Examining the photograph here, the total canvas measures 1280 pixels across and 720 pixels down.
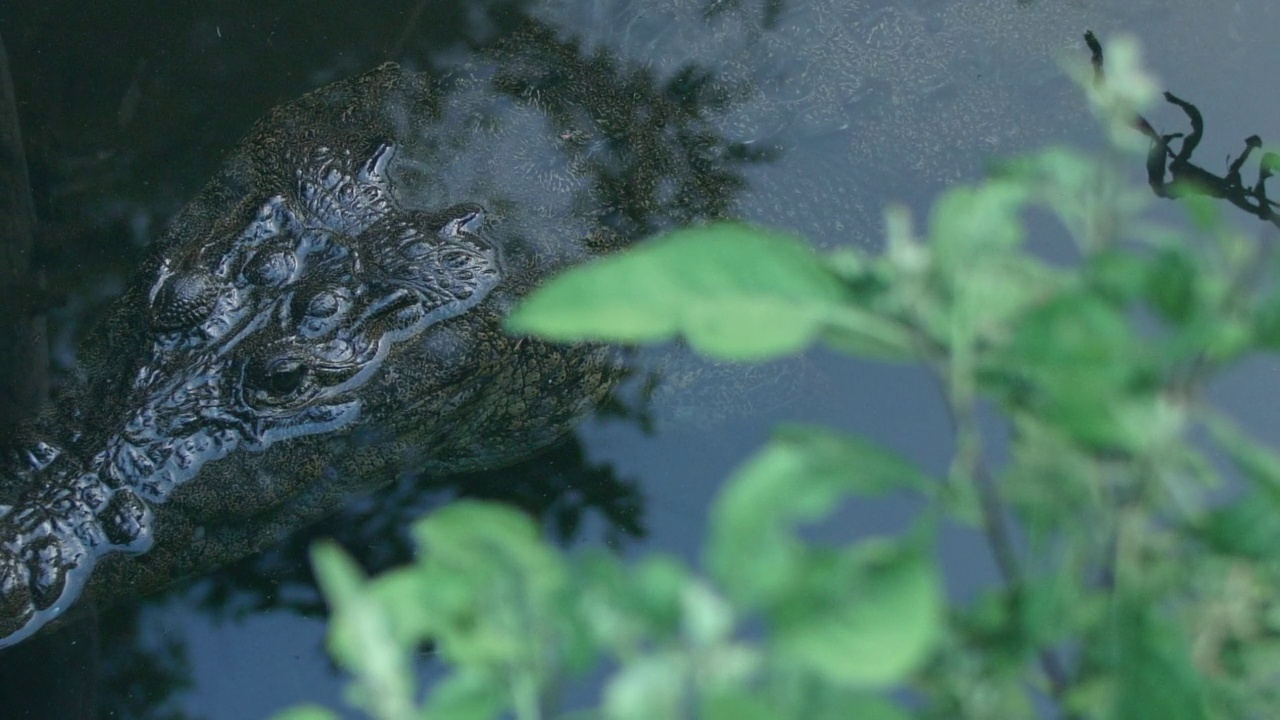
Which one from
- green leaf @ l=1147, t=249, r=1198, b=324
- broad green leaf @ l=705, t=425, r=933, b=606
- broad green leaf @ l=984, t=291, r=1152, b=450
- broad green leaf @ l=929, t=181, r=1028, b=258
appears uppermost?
broad green leaf @ l=929, t=181, r=1028, b=258

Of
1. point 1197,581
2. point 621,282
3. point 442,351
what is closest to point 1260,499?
point 1197,581

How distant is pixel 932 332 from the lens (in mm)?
562

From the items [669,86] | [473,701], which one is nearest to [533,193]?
[669,86]

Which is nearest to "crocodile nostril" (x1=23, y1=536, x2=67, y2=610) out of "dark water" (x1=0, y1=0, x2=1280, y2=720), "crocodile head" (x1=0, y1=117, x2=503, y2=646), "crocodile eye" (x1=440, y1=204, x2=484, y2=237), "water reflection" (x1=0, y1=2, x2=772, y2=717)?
"crocodile head" (x1=0, y1=117, x2=503, y2=646)

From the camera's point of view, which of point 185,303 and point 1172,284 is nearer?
point 1172,284

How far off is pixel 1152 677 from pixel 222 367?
2.12 metres

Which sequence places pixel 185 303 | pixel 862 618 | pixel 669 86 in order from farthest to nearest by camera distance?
pixel 669 86 < pixel 185 303 < pixel 862 618

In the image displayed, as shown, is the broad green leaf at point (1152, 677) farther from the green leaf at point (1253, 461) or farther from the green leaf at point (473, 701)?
the green leaf at point (473, 701)

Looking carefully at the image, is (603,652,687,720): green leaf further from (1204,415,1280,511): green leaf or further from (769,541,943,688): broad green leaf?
(1204,415,1280,511): green leaf

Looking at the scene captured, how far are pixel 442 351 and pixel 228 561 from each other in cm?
67

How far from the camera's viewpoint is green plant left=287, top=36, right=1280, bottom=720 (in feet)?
1.64

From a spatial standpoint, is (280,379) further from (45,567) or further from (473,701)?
(473,701)

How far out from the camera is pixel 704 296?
0.53m

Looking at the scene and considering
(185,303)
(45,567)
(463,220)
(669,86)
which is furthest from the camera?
(669,86)
